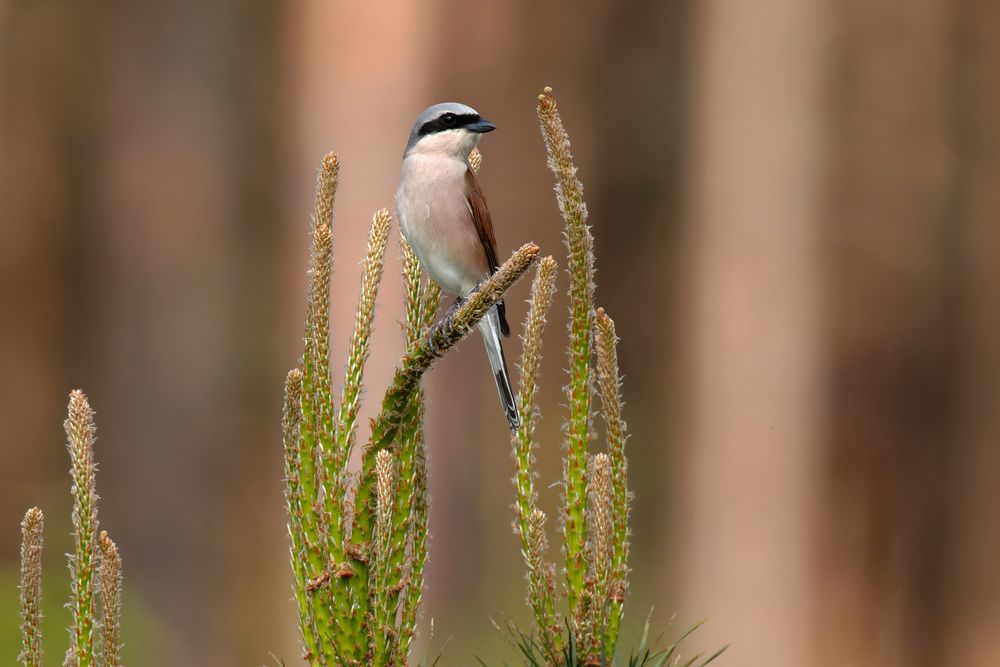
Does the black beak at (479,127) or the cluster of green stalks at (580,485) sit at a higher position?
the black beak at (479,127)

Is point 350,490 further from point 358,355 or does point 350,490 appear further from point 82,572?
point 82,572

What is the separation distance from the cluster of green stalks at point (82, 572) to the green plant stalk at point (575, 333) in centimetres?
40

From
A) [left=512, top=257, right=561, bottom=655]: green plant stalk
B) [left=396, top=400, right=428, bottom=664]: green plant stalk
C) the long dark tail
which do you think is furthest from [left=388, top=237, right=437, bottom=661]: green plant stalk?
the long dark tail

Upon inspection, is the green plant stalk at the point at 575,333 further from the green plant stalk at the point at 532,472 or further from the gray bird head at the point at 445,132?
the gray bird head at the point at 445,132

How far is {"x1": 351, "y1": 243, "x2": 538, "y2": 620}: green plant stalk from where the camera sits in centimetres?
101

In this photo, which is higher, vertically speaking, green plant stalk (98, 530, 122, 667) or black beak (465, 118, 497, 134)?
black beak (465, 118, 497, 134)

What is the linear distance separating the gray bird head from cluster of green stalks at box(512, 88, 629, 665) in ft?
4.27

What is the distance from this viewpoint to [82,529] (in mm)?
909

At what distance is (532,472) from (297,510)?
24cm

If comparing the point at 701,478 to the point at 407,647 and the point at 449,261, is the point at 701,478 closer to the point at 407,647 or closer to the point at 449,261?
the point at 449,261

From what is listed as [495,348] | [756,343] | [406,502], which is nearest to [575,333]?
[406,502]

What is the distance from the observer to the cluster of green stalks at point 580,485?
3.00 ft

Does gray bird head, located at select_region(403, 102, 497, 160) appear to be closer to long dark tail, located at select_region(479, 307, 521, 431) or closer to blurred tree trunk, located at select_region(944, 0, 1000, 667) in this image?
long dark tail, located at select_region(479, 307, 521, 431)

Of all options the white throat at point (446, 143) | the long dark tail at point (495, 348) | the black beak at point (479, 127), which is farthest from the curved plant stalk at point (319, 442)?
the white throat at point (446, 143)
